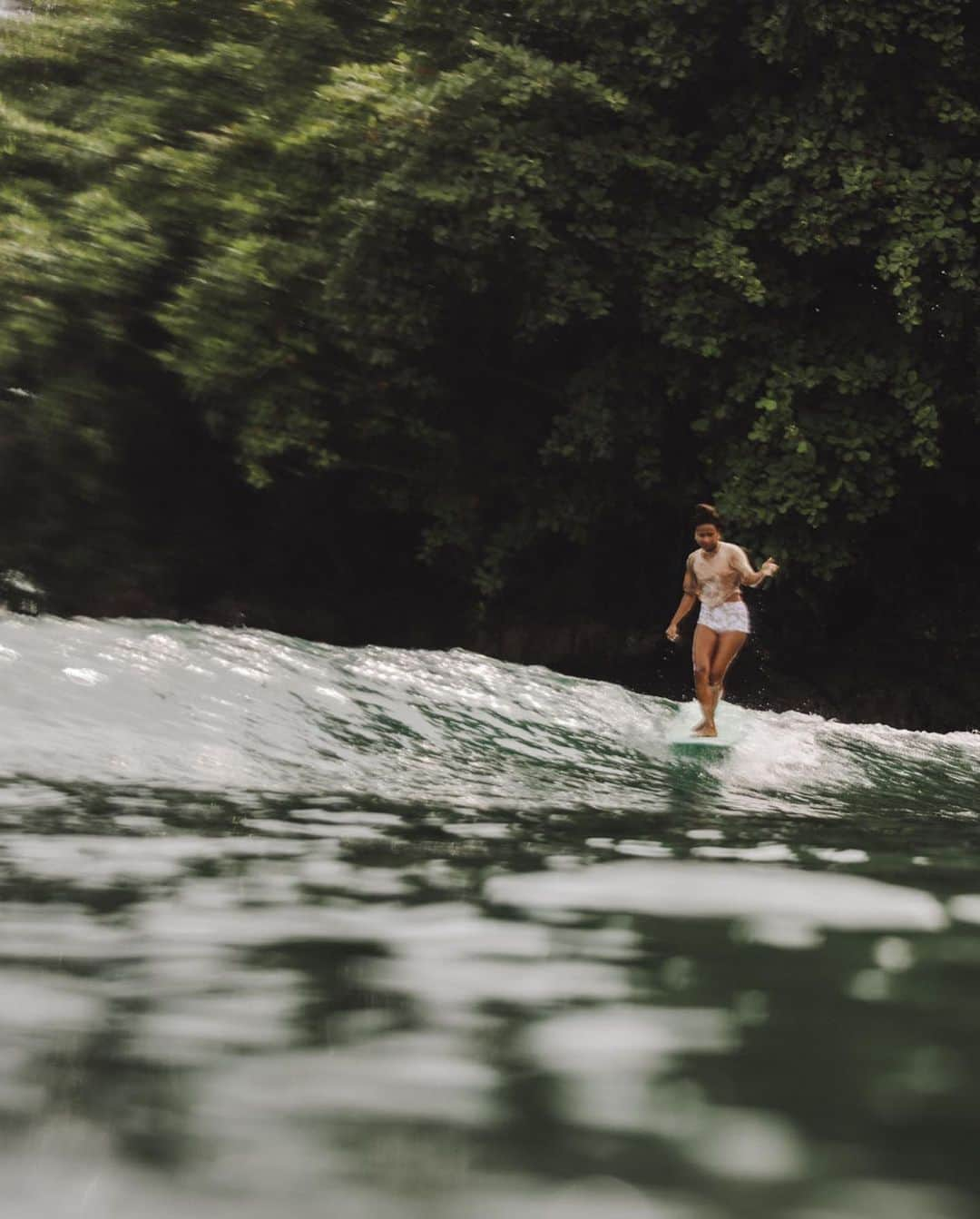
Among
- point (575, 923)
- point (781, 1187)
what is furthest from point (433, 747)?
point (781, 1187)

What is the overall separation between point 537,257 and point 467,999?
14036 mm

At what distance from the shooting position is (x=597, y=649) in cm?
2045

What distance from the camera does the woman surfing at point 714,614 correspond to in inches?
487

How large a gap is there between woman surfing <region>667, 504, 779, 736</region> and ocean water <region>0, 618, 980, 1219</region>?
3.86 metres

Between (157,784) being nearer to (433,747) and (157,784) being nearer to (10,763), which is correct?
(10,763)

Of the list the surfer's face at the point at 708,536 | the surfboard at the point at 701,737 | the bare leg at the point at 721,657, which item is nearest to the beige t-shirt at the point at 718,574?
the surfer's face at the point at 708,536

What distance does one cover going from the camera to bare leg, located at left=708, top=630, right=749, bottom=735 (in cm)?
1256

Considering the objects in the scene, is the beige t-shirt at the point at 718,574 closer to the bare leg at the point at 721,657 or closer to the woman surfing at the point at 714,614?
the woman surfing at the point at 714,614

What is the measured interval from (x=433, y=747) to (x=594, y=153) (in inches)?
340

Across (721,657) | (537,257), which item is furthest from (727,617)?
(537,257)

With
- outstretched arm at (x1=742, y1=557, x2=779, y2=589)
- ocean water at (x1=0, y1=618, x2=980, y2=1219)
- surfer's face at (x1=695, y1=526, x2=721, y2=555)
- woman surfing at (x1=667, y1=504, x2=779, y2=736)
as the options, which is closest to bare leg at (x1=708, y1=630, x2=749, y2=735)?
woman surfing at (x1=667, y1=504, x2=779, y2=736)

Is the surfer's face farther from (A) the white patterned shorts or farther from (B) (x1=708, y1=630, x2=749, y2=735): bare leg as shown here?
(B) (x1=708, y1=630, x2=749, y2=735): bare leg

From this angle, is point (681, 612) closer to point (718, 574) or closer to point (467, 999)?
point (718, 574)

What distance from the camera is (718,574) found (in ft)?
40.7
